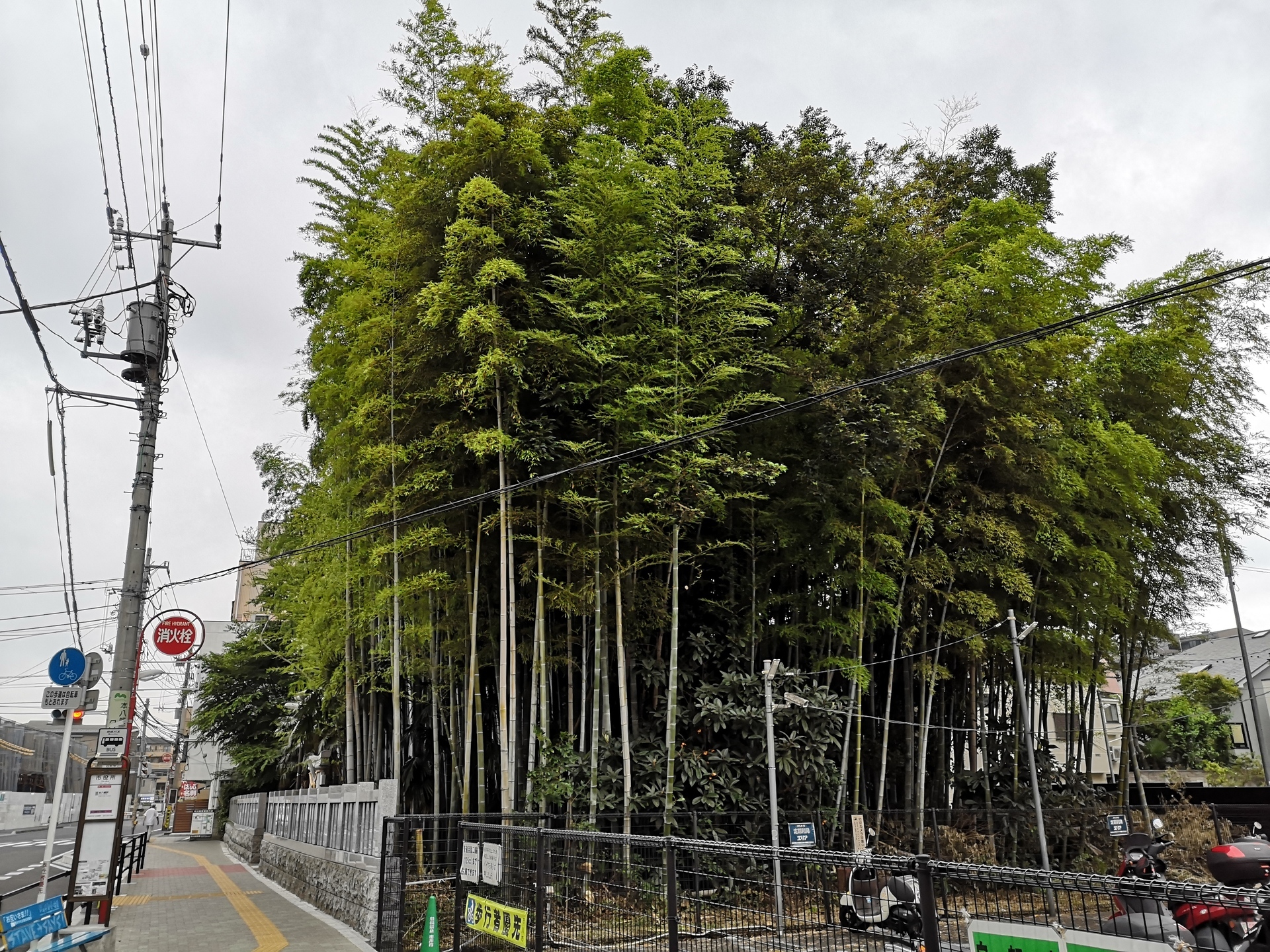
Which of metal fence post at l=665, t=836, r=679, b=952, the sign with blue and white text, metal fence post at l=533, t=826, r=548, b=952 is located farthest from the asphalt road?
the sign with blue and white text

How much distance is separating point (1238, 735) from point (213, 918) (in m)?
30.4

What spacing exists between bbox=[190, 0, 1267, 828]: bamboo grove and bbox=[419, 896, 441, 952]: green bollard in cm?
216

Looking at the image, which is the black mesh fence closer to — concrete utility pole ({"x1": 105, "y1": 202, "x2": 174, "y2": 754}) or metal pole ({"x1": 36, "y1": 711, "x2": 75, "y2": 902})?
metal pole ({"x1": 36, "y1": 711, "x2": 75, "y2": 902})

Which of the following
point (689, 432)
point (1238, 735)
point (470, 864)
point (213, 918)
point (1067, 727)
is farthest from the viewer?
point (1238, 735)

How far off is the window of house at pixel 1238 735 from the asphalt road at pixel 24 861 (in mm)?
29178

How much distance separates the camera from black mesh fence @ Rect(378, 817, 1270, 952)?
2.21 metres

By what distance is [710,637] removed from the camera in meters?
9.31

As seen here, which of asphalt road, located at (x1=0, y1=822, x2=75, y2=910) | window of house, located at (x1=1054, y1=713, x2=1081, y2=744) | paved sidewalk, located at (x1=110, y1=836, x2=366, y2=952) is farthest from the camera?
window of house, located at (x1=1054, y1=713, x2=1081, y2=744)

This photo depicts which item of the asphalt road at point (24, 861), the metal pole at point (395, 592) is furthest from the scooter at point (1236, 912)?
the asphalt road at point (24, 861)

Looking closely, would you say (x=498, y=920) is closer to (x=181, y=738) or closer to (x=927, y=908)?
(x=927, y=908)

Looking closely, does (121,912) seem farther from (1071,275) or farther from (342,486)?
(1071,275)

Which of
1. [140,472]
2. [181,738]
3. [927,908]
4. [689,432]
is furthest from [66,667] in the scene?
[181,738]

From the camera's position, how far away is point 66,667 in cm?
600

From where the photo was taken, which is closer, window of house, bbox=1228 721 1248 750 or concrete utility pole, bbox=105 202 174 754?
concrete utility pole, bbox=105 202 174 754
